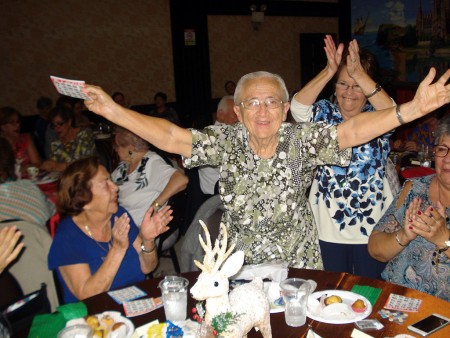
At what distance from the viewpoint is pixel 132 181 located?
3.51 m

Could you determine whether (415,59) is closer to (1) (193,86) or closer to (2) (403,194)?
(1) (193,86)

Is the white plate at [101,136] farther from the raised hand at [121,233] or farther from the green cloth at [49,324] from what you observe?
the green cloth at [49,324]

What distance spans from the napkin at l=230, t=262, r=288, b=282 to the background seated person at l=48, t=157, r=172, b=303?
0.44m

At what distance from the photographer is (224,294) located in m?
1.28

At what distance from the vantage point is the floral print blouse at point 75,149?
4.80 m

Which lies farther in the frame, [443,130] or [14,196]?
[14,196]

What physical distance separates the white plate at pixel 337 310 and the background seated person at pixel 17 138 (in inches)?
145

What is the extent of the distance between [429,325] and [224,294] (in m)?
0.71

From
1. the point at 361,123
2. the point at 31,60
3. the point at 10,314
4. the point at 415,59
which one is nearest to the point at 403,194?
the point at 361,123

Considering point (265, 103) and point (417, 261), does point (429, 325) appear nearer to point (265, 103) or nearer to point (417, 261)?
point (417, 261)

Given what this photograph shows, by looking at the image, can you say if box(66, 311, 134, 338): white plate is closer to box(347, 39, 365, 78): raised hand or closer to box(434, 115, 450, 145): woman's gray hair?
box(434, 115, 450, 145): woman's gray hair

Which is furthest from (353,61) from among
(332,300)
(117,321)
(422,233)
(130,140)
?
(130,140)

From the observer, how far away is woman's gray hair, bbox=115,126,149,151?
340cm

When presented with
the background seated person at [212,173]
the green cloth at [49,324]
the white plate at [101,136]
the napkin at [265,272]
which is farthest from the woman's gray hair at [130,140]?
the white plate at [101,136]
